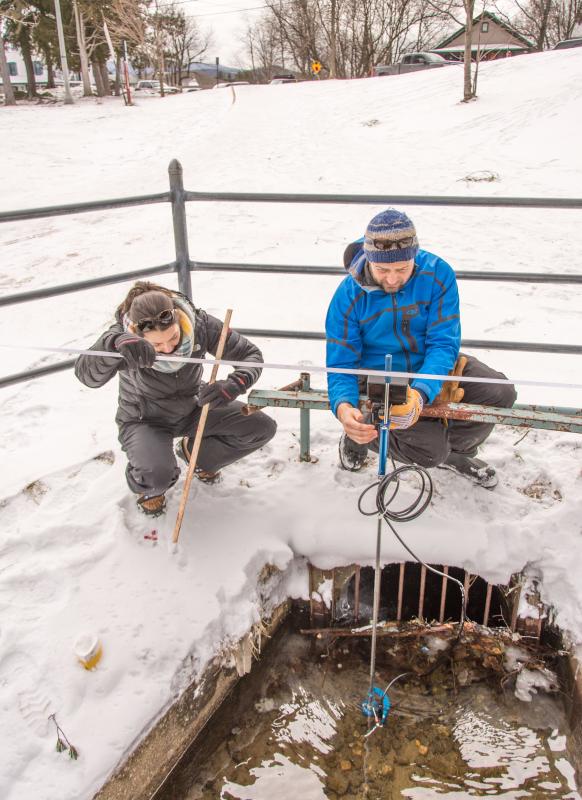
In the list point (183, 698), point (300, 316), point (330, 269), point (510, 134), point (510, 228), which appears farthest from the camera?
point (510, 134)

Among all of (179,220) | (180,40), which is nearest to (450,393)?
(179,220)

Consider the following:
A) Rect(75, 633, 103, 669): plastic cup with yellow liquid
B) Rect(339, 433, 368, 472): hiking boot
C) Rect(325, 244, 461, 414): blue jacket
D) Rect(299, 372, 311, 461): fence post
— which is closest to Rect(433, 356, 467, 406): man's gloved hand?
Rect(325, 244, 461, 414): blue jacket

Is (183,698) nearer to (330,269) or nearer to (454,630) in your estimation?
(454,630)

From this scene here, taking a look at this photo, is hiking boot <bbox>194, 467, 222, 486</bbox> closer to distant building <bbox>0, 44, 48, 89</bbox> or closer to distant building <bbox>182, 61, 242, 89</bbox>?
distant building <bbox>182, 61, 242, 89</bbox>

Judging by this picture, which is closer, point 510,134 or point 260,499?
point 260,499

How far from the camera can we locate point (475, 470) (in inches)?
114

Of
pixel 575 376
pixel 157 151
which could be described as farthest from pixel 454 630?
pixel 157 151

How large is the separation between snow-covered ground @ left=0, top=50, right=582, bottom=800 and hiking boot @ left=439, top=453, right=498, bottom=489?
7 centimetres

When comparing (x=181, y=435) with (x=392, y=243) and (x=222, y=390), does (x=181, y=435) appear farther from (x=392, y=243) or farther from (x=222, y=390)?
(x=392, y=243)

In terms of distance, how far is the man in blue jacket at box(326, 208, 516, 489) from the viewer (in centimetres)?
228

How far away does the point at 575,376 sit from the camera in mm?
3951

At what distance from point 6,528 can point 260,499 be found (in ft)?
3.95

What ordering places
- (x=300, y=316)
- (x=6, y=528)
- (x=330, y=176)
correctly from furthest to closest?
(x=330, y=176) < (x=300, y=316) < (x=6, y=528)

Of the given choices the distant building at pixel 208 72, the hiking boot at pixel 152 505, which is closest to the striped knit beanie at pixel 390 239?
the hiking boot at pixel 152 505
